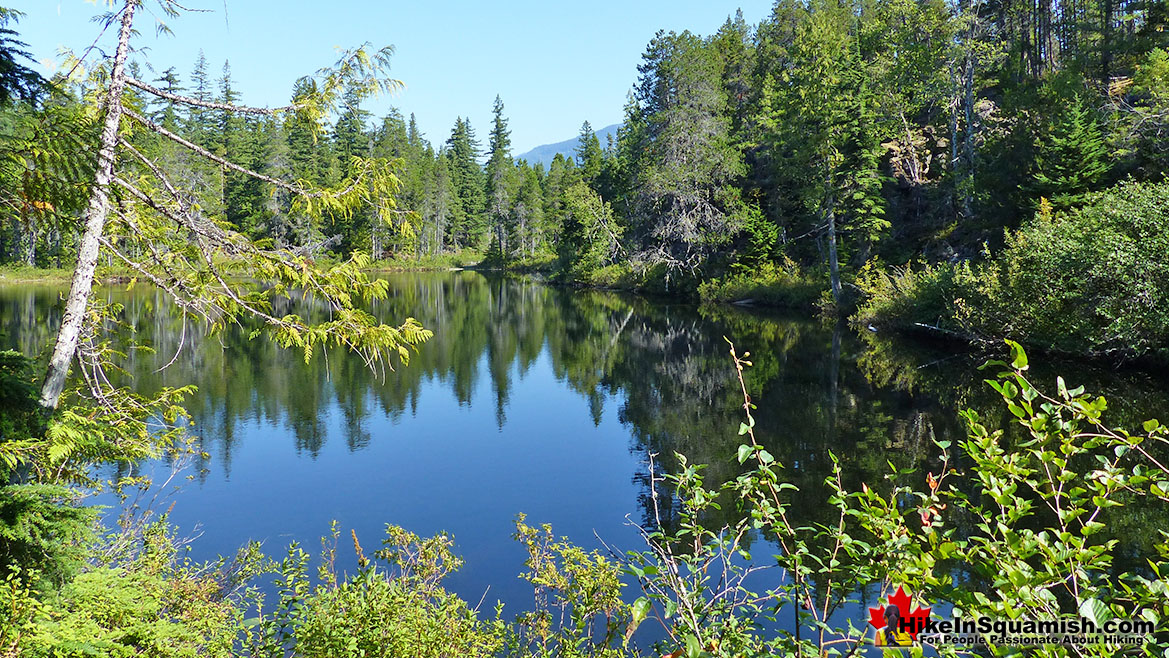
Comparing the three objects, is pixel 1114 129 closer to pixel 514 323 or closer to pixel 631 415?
pixel 631 415

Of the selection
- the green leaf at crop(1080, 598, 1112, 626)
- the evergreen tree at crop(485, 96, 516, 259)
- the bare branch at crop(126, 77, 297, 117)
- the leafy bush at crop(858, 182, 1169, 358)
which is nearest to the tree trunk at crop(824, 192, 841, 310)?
the leafy bush at crop(858, 182, 1169, 358)

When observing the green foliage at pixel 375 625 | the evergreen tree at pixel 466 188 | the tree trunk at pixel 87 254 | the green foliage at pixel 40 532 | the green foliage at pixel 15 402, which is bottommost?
the green foliage at pixel 375 625

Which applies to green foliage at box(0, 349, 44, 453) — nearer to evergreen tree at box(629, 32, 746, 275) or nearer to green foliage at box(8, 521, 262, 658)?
green foliage at box(8, 521, 262, 658)

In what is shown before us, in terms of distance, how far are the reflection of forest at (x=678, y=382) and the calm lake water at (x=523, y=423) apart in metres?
0.09

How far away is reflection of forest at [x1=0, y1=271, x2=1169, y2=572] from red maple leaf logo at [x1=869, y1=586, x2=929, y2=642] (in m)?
7.49

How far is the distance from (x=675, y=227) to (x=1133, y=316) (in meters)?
26.5

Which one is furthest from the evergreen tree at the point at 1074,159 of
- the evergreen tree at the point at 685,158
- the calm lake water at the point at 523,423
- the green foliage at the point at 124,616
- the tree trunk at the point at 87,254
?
the green foliage at the point at 124,616

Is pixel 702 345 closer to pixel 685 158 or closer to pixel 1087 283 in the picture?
pixel 1087 283

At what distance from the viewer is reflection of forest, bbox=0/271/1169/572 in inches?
575

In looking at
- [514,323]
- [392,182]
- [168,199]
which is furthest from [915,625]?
[514,323]

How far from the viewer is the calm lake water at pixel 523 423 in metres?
11.8

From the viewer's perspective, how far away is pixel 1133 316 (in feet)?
56.1

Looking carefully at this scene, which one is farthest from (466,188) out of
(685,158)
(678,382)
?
(678,382)

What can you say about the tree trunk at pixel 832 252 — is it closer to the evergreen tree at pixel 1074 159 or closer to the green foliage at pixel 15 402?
the evergreen tree at pixel 1074 159
